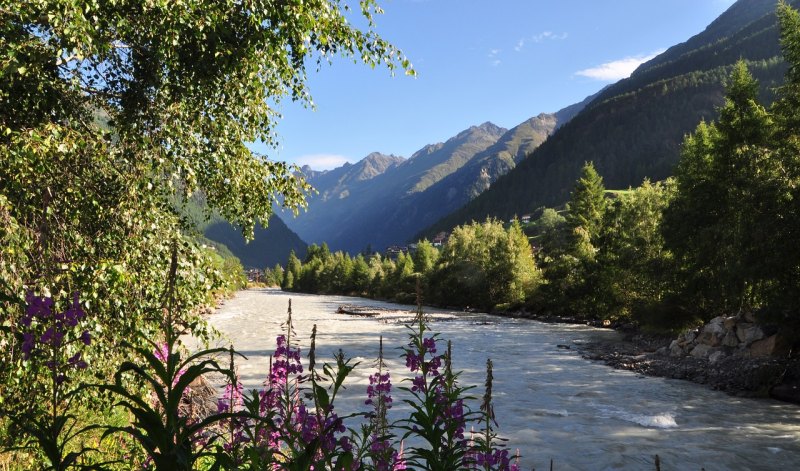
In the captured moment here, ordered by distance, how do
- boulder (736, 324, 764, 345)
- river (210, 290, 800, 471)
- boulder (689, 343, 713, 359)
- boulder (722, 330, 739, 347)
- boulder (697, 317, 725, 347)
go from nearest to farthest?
river (210, 290, 800, 471) → boulder (736, 324, 764, 345) → boulder (722, 330, 739, 347) → boulder (689, 343, 713, 359) → boulder (697, 317, 725, 347)

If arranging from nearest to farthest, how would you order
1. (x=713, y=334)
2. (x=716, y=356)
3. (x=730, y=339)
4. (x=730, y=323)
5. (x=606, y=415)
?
(x=606, y=415) → (x=716, y=356) → (x=730, y=339) → (x=730, y=323) → (x=713, y=334)

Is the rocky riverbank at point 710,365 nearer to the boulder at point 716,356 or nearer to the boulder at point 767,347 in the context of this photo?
the boulder at point 716,356

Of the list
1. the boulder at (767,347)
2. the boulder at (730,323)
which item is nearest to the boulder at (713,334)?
the boulder at (730,323)

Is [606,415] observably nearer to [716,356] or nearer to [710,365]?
[710,365]

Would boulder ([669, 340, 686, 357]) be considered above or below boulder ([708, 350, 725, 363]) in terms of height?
below

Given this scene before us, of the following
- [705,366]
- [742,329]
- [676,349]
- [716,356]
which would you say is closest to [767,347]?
[716,356]

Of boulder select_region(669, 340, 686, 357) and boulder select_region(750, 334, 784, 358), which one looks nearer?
boulder select_region(750, 334, 784, 358)

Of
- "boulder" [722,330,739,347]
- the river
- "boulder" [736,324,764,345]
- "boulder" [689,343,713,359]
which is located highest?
"boulder" [736,324,764,345]

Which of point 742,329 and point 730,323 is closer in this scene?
point 742,329

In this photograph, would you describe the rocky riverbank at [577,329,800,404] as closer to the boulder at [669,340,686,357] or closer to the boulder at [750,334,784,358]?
the boulder at [669,340,686,357]

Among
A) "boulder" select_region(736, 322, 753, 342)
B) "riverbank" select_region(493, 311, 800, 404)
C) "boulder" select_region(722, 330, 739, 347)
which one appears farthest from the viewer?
"boulder" select_region(722, 330, 739, 347)

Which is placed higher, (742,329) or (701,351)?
(742,329)

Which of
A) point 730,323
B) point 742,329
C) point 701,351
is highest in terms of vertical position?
point 730,323

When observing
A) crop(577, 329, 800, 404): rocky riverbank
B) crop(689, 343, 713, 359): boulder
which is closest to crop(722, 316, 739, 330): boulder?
crop(689, 343, 713, 359): boulder
